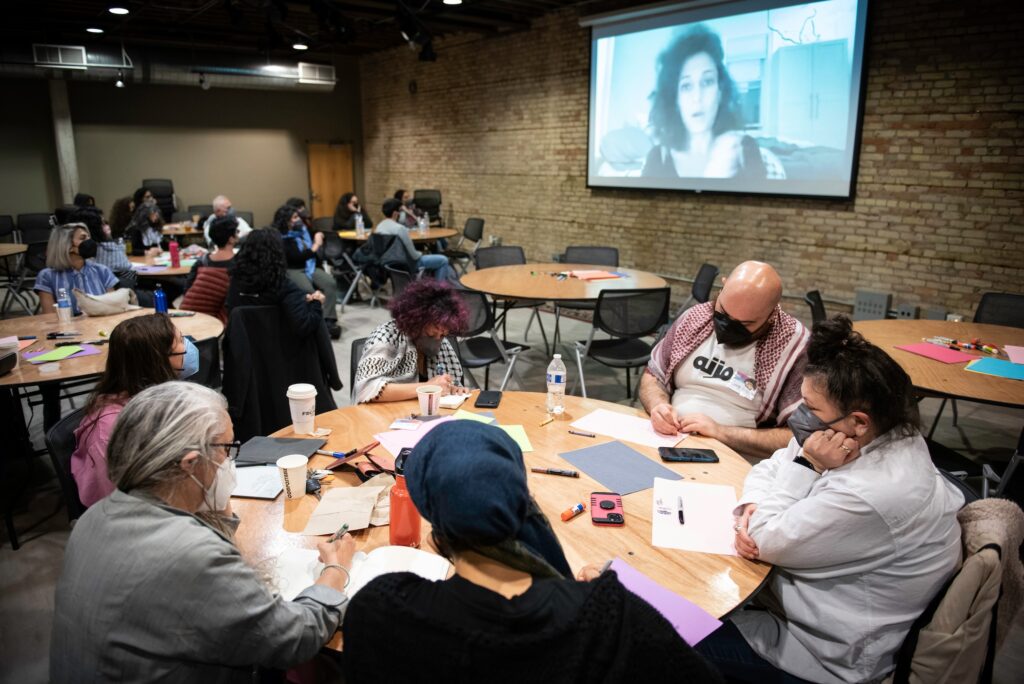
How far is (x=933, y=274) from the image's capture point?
229 inches

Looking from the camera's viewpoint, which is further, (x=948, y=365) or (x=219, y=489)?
(x=948, y=365)

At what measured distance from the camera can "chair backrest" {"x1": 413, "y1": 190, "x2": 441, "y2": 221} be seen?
11422 mm

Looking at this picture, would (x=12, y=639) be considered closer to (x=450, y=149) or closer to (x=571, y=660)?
(x=571, y=660)

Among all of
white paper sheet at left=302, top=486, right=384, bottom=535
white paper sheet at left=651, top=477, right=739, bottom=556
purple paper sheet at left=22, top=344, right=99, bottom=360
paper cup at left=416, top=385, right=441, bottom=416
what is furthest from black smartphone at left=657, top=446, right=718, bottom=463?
purple paper sheet at left=22, top=344, right=99, bottom=360

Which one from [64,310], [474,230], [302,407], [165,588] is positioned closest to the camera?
[165,588]

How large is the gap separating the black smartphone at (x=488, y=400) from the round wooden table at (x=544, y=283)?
7.00ft

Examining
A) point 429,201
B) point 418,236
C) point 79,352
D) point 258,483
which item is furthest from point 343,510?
point 429,201

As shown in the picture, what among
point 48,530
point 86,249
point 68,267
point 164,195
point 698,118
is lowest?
point 48,530

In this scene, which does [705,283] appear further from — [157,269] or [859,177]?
[157,269]

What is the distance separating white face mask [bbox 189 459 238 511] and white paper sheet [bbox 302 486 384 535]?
0.31m

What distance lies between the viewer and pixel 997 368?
325 cm

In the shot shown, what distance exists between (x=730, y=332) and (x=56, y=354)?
342 centimetres

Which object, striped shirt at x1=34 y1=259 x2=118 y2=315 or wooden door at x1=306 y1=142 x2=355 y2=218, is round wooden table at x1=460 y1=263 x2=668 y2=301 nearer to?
striped shirt at x1=34 y1=259 x2=118 y2=315

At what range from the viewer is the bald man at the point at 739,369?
2.50 meters
